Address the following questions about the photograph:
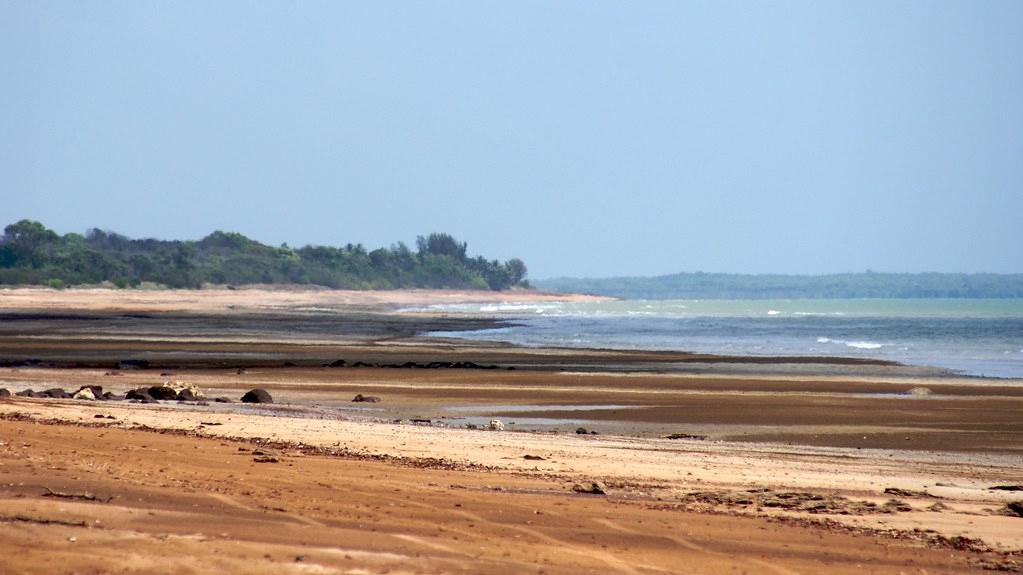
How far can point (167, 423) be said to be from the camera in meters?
14.2

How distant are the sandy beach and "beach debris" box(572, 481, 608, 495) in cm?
5

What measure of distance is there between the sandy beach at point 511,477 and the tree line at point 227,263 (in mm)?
74958

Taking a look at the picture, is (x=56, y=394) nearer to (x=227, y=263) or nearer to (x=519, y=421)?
(x=519, y=421)

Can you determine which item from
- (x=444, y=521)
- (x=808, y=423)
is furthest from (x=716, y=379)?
(x=444, y=521)

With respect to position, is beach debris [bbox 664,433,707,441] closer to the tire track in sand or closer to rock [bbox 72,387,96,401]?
the tire track in sand

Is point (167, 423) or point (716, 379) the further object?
point (716, 379)

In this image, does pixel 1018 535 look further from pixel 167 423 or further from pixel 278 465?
pixel 167 423

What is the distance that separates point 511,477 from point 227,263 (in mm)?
111370

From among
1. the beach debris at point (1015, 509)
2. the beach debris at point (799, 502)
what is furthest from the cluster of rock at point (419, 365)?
the beach debris at point (1015, 509)

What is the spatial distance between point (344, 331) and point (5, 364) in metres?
24.3

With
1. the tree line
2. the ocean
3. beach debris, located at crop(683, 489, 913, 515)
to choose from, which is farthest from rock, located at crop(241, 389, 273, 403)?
the tree line

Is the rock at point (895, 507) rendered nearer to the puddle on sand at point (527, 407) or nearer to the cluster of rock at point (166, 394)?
the puddle on sand at point (527, 407)

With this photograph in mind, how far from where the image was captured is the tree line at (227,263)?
9750 centimetres

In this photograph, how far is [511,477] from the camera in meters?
10.9
